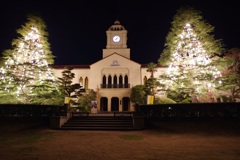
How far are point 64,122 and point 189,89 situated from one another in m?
10.9

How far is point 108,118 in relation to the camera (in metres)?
13.8

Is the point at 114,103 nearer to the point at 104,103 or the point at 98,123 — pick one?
the point at 104,103

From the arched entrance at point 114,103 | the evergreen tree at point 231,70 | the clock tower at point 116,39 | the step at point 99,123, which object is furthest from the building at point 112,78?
the step at point 99,123

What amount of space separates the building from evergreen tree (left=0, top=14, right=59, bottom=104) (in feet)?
37.9

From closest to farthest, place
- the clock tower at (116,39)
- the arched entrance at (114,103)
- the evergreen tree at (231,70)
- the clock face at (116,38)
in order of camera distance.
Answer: the evergreen tree at (231,70) < the arched entrance at (114,103) < the clock tower at (116,39) < the clock face at (116,38)

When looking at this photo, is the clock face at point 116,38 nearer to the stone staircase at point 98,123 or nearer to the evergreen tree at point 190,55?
the evergreen tree at point 190,55

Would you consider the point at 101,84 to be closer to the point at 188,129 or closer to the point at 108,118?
the point at 108,118

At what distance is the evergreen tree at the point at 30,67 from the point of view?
14789 mm

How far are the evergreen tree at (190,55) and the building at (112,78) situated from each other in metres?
11.9

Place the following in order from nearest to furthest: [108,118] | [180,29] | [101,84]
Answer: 1. [108,118]
2. [180,29]
3. [101,84]

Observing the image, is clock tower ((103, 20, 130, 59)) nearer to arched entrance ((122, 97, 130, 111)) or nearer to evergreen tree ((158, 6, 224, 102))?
arched entrance ((122, 97, 130, 111))

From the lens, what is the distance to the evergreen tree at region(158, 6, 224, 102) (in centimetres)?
1471

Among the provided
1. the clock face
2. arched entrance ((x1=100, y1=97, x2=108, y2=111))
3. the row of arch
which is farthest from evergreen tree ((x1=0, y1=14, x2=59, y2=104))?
the clock face

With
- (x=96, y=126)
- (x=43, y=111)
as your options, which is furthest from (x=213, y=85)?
(x=43, y=111)
